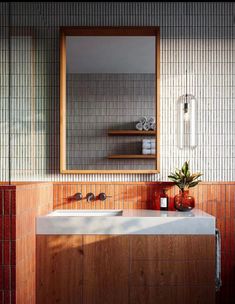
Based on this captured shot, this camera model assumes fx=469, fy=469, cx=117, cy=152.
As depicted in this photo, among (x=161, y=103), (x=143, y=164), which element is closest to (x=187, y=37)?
(x=161, y=103)

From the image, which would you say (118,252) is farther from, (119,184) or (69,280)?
(119,184)

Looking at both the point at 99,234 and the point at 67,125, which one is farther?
the point at 67,125

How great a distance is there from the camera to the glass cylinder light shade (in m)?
3.14

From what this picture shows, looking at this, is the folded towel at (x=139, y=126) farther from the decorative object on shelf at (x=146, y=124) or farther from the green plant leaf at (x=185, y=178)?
the green plant leaf at (x=185, y=178)

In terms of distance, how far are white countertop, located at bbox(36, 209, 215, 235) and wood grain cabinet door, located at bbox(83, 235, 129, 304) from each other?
63 millimetres

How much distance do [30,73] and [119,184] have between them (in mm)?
944

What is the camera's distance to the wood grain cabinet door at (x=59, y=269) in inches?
106

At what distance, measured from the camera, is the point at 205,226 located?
8.86 feet

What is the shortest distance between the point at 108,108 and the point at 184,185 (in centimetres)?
72

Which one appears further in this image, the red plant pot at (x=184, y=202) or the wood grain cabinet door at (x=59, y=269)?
the red plant pot at (x=184, y=202)

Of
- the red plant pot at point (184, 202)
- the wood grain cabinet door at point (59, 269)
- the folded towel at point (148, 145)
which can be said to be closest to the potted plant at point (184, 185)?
the red plant pot at point (184, 202)

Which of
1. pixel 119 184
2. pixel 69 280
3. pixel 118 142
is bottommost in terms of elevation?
pixel 69 280

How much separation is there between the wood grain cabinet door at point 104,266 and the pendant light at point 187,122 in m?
0.82

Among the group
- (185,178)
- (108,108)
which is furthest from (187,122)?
(108,108)
